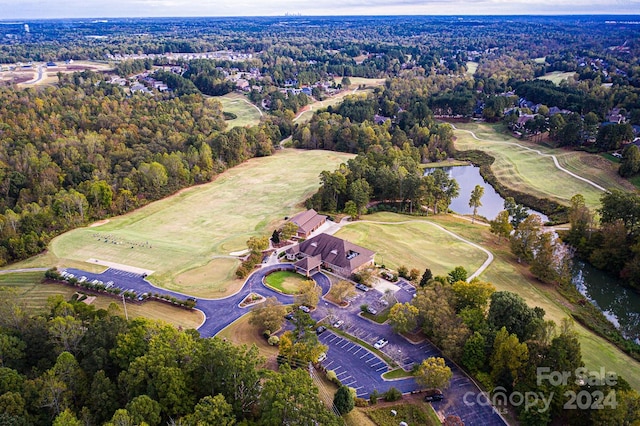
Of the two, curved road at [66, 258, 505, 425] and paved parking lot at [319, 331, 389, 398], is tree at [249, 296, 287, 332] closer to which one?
curved road at [66, 258, 505, 425]

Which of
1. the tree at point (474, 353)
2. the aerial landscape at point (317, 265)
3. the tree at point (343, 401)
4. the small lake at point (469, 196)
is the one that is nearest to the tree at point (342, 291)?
the aerial landscape at point (317, 265)

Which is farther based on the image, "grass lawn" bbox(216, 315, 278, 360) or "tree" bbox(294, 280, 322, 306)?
"tree" bbox(294, 280, 322, 306)

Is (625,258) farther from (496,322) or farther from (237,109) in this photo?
(237,109)

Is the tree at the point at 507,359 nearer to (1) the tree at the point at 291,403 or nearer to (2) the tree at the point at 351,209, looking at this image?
(1) the tree at the point at 291,403

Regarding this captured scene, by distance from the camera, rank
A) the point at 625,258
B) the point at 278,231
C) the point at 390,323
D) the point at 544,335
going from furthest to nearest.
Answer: the point at 278,231 → the point at 625,258 → the point at 390,323 → the point at 544,335

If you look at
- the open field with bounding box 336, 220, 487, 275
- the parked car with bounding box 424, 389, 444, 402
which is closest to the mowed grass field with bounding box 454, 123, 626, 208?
the open field with bounding box 336, 220, 487, 275

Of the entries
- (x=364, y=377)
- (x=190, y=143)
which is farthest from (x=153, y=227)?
(x=364, y=377)
